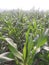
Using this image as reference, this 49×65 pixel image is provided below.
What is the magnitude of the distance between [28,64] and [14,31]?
3.22ft

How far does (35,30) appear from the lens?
72.6 inches

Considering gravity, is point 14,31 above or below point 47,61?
above

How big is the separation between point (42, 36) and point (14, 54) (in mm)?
182

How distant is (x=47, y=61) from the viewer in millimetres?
1127

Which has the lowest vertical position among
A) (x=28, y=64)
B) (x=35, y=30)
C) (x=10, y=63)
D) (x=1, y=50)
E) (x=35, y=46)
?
(x=28, y=64)

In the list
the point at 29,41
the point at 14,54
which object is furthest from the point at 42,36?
the point at 14,54

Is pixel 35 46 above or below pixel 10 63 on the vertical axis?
below

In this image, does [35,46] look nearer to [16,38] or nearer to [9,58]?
[9,58]

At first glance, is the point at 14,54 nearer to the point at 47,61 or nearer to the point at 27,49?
the point at 27,49

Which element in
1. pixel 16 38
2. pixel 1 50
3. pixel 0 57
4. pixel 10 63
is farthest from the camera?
pixel 16 38

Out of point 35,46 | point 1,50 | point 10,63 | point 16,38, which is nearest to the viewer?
point 35,46

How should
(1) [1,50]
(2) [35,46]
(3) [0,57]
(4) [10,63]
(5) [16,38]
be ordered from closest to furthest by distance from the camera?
(3) [0,57] < (2) [35,46] < (4) [10,63] < (1) [1,50] < (5) [16,38]

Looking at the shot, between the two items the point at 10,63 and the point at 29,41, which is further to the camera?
the point at 10,63

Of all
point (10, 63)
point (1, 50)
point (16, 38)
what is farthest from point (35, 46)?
point (16, 38)
